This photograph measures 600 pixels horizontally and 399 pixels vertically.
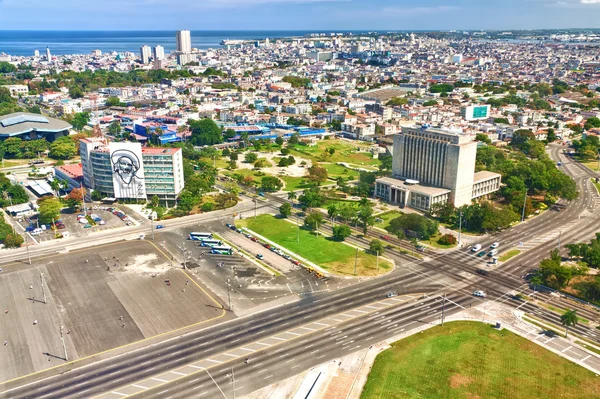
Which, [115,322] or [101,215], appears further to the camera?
[101,215]

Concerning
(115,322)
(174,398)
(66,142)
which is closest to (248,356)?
(174,398)

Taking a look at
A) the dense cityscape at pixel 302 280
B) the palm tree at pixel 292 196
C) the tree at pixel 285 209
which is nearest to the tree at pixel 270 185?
the dense cityscape at pixel 302 280

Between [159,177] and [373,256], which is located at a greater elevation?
[159,177]

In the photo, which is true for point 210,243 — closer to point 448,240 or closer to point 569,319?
point 448,240

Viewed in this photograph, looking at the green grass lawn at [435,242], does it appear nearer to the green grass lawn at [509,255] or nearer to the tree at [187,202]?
the green grass lawn at [509,255]

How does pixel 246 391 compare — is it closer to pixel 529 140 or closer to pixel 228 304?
pixel 228 304

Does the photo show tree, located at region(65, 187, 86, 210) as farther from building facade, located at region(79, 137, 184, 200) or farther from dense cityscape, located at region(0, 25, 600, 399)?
building facade, located at region(79, 137, 184, 200)

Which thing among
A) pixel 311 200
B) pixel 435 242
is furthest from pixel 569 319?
pixel 311 200
